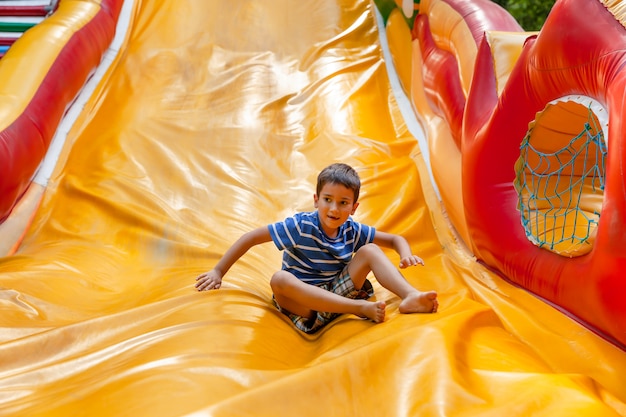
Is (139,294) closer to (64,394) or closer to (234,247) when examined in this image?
(234,247)

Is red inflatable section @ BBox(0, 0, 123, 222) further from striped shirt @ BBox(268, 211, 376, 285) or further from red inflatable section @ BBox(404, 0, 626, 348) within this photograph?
red inflatable section @ BBox(404, 0, 626, 348)

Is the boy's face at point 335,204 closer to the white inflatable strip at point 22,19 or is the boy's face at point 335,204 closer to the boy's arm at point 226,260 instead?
the boy's arm at point 226,260

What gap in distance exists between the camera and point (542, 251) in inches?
63.4

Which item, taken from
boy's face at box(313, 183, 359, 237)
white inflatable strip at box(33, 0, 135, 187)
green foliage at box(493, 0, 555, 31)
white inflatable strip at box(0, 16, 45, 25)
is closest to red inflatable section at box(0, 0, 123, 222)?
white inflatable strip at box(33, 0, 135, 187)

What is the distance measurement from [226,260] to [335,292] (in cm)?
27

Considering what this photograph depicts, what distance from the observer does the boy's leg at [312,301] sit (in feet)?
5.00

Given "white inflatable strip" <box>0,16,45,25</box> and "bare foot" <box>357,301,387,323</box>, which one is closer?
"bare foot" <box>357,301,387,323</box>

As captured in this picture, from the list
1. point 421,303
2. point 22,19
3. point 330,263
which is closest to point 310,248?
point 330,263

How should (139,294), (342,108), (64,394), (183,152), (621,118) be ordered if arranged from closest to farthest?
(64,394), (621,118), (139,294), (183,152), (342,108)

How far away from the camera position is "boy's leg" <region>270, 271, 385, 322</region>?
152 centimetres

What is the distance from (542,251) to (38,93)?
1.76 metres

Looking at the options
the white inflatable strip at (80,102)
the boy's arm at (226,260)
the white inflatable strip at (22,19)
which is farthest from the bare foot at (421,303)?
the white inflatable strip at (22,19)

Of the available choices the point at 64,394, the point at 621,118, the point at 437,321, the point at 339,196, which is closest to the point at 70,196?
the point at 339,196

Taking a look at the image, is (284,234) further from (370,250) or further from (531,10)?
(531,10)
